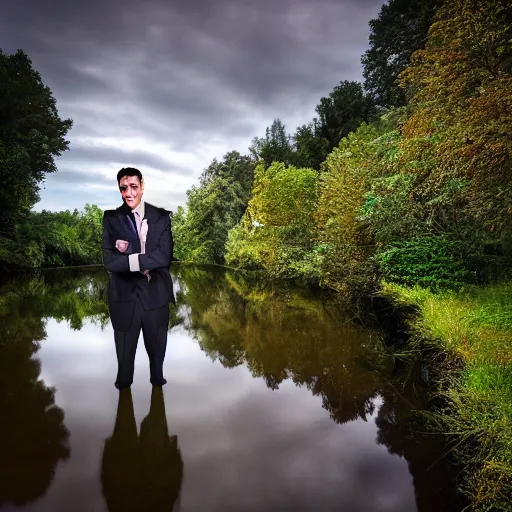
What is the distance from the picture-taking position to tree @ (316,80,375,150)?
30500 mm

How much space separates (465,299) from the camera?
7.04m

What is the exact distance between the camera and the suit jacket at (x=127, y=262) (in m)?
4.26

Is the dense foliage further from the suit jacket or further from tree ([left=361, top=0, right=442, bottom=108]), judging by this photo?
tree ([left=361, top=0, right=442, bottom=108])

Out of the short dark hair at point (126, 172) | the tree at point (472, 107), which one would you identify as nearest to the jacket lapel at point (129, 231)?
the short dark hair at point (126, 172)

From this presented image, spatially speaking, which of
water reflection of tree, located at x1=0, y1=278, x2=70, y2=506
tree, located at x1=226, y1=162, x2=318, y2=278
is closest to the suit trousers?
water reflection of tree, located at x1=0, y1=278, x2=70, y2=506

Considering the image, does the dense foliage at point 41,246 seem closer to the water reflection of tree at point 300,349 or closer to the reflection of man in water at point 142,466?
the water reflection of tree at point 300,349

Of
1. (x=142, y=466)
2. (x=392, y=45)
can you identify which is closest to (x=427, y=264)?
(x=142, y=466)

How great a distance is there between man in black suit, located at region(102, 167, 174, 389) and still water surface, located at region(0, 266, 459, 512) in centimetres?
79

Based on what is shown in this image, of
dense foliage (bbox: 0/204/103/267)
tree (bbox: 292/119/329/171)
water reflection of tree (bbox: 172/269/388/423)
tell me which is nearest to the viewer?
water reflection of tree (bbox: 172/269/388/423)

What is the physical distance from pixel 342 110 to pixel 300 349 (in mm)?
29050

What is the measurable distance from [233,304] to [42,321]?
5421mm

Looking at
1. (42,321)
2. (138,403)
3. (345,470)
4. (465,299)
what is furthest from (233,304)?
(345,470)

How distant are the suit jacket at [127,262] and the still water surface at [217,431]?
1133 millimetres

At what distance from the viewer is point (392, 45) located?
80.3 ft
